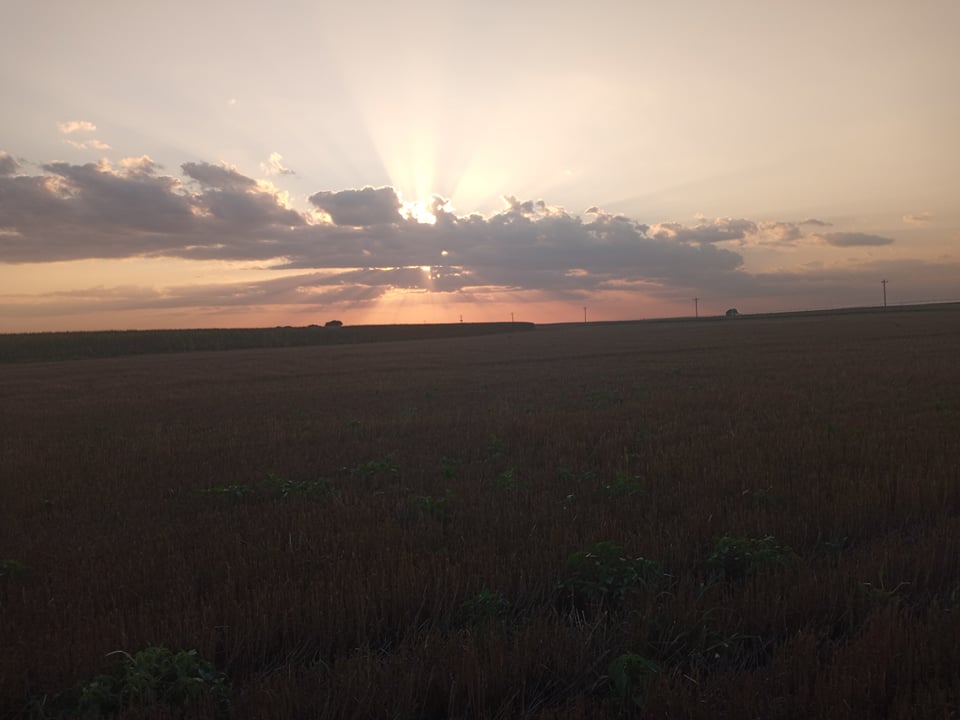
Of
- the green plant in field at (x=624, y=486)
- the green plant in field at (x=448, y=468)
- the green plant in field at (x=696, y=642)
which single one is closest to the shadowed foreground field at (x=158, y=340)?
the green plant in field at (x=448, y=468)

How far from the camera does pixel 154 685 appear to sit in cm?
378

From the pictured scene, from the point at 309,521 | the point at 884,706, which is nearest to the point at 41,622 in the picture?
the point at 309,521

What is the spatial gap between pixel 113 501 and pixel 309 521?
3.37 m

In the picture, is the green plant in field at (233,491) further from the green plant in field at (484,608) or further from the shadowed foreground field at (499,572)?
the green plant in field at (484,608)

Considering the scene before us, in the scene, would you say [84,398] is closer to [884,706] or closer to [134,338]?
[884,706]

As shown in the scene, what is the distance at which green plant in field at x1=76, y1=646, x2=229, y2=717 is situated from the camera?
3.71 meters

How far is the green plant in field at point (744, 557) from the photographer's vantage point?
5301 mm

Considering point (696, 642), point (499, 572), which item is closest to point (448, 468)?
point (499, 572)

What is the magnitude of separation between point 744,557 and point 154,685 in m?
4.56

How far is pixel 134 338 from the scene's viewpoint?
7556cm

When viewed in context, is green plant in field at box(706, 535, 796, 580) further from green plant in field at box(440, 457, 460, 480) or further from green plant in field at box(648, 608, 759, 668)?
green plant in field at box(440, 457, 460, 480)

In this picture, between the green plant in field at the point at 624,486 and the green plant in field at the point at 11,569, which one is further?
the green plant in field at the point at 624,486

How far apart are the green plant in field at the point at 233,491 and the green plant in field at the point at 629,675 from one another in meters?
6.09

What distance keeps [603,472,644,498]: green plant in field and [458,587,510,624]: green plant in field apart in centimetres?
328
